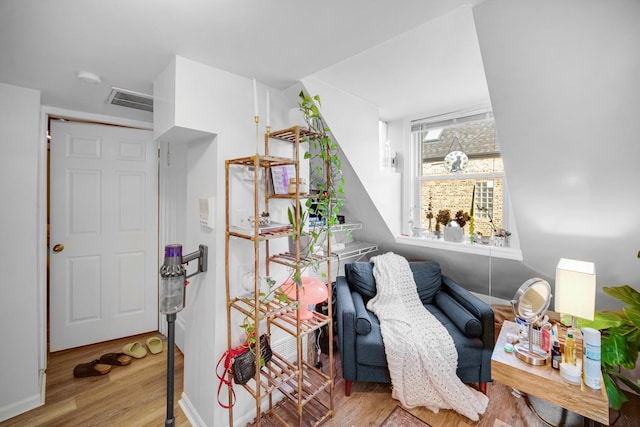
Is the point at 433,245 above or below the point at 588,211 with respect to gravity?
below

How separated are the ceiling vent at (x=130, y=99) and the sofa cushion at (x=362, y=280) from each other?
2.09 metres

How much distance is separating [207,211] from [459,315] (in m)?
1.89

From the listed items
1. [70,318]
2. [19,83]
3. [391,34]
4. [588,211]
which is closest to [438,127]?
[588,211]

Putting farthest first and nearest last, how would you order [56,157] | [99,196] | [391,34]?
[99,196] → [56,157] → [391,34]

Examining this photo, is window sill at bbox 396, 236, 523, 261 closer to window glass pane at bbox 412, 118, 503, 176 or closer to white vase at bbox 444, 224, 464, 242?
white vase at bbox 444, 224, 464, 242

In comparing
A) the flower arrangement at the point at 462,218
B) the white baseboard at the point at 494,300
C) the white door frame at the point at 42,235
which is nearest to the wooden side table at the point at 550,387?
the white baseboard at the point at 494,300

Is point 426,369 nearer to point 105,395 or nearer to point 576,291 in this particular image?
point 576,291

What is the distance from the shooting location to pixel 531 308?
1.54 meters

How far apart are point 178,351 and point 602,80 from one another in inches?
135

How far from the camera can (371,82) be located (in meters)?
1.99

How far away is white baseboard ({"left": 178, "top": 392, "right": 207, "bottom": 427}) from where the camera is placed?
1692mm

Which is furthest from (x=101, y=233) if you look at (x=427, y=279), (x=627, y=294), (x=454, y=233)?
(x=627, y=294)

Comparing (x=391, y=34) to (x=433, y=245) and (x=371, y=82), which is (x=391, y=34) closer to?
(x=371, y=82)

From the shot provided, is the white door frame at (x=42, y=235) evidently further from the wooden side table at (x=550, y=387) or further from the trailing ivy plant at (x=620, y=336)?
the trailing ivy plant at (x=620, y=336)
